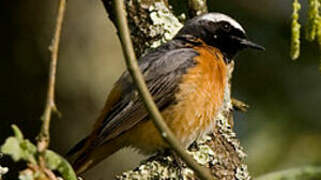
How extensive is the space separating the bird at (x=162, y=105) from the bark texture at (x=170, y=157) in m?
0.09

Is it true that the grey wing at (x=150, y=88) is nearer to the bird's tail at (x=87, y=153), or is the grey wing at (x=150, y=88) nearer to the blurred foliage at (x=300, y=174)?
the bird's tail at (x=87, y=153)

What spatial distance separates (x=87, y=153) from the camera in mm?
5293

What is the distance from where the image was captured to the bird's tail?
5281 millimetres

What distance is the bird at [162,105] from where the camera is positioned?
528 cm

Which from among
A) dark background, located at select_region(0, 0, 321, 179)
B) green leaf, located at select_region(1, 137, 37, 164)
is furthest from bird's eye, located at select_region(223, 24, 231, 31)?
green leaf, located at select_region(1, 137, 37, 164)

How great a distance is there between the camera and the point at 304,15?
9.03 metres

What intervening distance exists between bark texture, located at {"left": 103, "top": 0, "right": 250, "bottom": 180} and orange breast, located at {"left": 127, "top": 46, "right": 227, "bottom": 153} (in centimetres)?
10

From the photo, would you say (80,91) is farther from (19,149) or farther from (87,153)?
(19,149)

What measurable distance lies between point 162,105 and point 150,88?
0.18m

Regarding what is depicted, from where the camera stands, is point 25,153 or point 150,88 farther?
point 150,88

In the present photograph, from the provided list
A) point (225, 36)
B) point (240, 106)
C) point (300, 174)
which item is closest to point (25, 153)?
point (300, 174)

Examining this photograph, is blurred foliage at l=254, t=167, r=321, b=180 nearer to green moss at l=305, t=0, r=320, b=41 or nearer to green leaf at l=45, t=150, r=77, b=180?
green moss at l=305, t=0, r=320, b=41

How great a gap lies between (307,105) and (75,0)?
10.3 ft

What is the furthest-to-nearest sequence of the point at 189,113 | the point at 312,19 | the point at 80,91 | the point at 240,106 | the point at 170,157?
1. the point at 80,91
2. the point at 240,106
3. the point at 189,113
4. the point at 170,157
5. the point at 312,19
